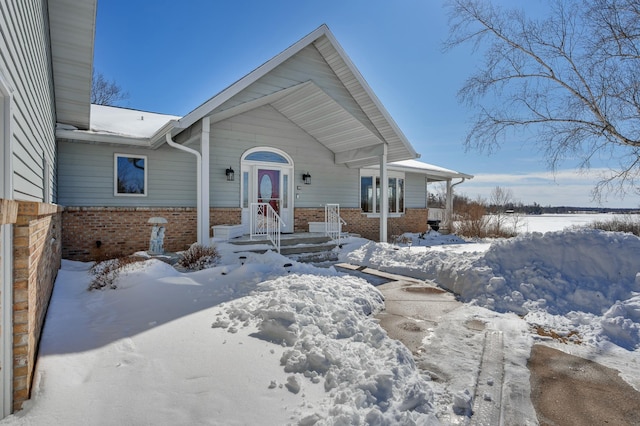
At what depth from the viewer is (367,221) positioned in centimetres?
1302

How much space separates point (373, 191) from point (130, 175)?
847 centimetres

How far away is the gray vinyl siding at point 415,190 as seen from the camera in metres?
14.9

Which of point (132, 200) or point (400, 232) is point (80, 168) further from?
point (400, 232)

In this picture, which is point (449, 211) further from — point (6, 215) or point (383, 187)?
point (6, 215)

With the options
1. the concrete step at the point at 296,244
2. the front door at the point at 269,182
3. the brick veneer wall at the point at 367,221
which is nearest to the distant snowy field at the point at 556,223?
the brick veneer wall at the point at 367,221

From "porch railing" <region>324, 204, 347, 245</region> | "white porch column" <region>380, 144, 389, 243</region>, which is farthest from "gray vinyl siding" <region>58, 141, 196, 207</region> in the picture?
"white porch column" <region>380, 144, 389, 243</region>

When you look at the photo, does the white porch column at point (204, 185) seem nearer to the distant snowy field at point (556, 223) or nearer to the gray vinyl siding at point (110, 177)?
the gray vinyl siding at point (110, 177)

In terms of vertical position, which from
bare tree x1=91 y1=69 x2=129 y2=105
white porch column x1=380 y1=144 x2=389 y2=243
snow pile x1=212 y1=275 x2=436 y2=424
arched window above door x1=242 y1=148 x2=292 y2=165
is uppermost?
bare tree x1=91 y1=69 x2=129 y2=105

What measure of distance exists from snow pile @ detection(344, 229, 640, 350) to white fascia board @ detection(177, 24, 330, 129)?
19.1 feet

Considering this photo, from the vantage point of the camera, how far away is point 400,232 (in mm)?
14359

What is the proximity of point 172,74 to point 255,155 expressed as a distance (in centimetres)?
647

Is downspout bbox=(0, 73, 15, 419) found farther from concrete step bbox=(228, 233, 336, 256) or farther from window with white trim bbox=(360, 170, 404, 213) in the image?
window with white trim bbox=(360, 170, 404, 213)

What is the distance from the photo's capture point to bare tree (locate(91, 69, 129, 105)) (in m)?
20.3

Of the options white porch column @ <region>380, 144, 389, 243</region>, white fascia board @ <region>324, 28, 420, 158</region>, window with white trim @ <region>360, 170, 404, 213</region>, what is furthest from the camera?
window with white trim @ <region>360, 170, 404, 213</region>
